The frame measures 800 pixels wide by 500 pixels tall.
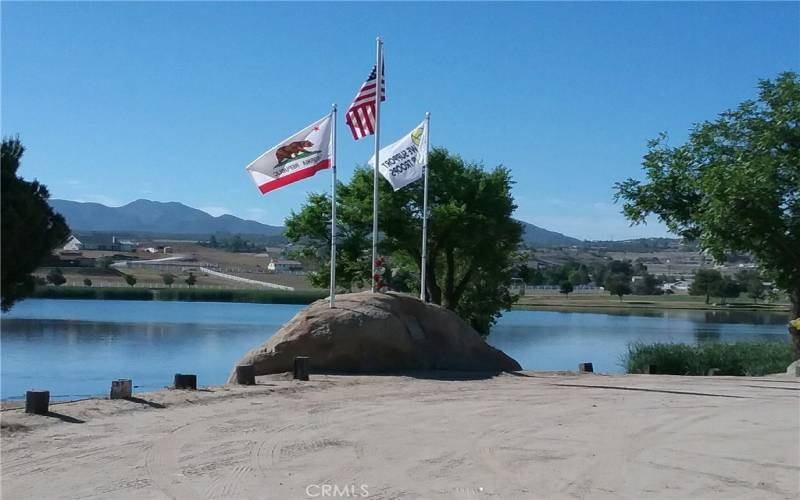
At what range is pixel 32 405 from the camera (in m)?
12.5

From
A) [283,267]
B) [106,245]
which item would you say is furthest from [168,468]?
[106,245]

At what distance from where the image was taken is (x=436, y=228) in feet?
111

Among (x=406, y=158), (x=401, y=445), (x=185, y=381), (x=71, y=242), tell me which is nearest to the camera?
(x=401, y=445)

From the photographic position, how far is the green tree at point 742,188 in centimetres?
2548

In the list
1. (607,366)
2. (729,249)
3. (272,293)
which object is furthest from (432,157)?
(272,293)

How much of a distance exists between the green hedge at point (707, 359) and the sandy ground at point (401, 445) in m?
13.1

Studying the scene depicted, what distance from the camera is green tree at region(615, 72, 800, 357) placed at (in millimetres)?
25484

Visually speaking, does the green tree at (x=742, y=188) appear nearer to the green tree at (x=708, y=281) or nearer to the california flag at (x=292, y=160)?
the california flag at (x=292, y=160)

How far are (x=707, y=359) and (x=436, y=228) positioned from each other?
34.4 feet

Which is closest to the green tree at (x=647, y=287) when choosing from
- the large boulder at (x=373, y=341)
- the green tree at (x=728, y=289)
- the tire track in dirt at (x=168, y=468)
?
the green tree at (x=728, y=289)

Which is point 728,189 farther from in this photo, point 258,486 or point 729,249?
point 258,486

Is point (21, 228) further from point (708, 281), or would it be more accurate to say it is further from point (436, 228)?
point (708, 281)

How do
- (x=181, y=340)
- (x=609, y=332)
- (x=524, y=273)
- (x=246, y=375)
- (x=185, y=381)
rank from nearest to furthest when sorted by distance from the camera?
(x=185, y=381), (x=246, y=375), (x=181, y=340), (x=524, y=273), (x=609, y=332)

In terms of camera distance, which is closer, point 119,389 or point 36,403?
A: point 36,403
